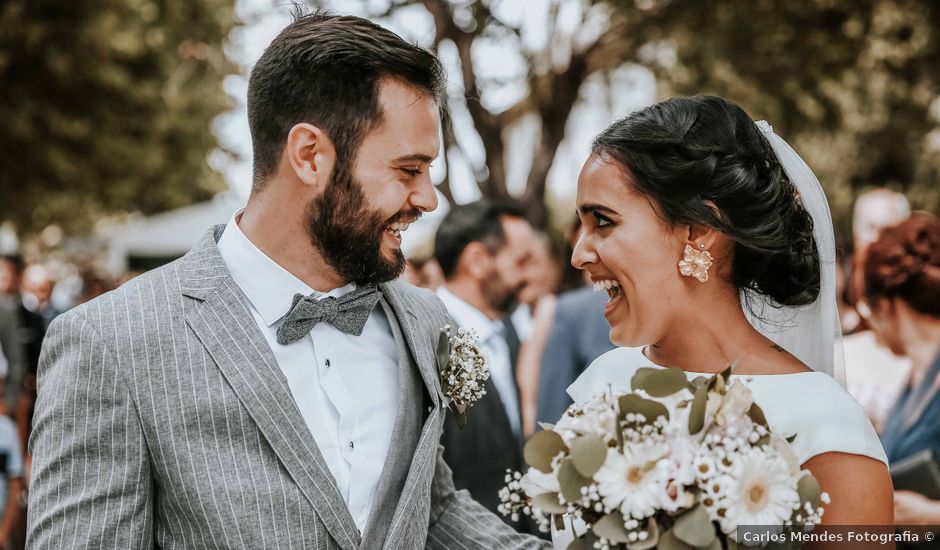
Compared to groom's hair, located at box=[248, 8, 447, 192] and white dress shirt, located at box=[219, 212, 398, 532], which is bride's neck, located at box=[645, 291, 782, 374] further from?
groom's hair, located at box=[248, 8, 447, 192]

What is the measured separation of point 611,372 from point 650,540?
3.81 feet

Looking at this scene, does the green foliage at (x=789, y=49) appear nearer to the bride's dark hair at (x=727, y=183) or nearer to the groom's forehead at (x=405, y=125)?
the bride's dark hair at (x=727, y=183)

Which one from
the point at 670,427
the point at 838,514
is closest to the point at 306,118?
the point at 670,427

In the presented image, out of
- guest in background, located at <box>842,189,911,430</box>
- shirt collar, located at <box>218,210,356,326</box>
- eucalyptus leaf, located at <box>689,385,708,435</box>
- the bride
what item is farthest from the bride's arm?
guest in background, located at <box>842,189,911,430</box>

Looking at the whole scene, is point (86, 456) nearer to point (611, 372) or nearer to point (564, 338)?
point (611, 372)

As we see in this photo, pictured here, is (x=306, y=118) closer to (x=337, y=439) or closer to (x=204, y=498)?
(x=337, y=439)

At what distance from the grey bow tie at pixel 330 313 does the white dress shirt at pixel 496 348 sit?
8.80ft

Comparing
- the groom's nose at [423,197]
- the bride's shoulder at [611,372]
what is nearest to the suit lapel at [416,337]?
the groom's nose at [423,197]

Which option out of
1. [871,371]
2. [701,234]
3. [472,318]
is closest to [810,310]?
[701,234]

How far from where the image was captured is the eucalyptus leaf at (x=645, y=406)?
2012 millimetres

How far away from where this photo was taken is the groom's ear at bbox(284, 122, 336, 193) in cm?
254

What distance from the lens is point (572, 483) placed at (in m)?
1.99

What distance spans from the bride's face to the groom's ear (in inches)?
28.4

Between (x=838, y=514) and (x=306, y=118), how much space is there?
5.53ft
